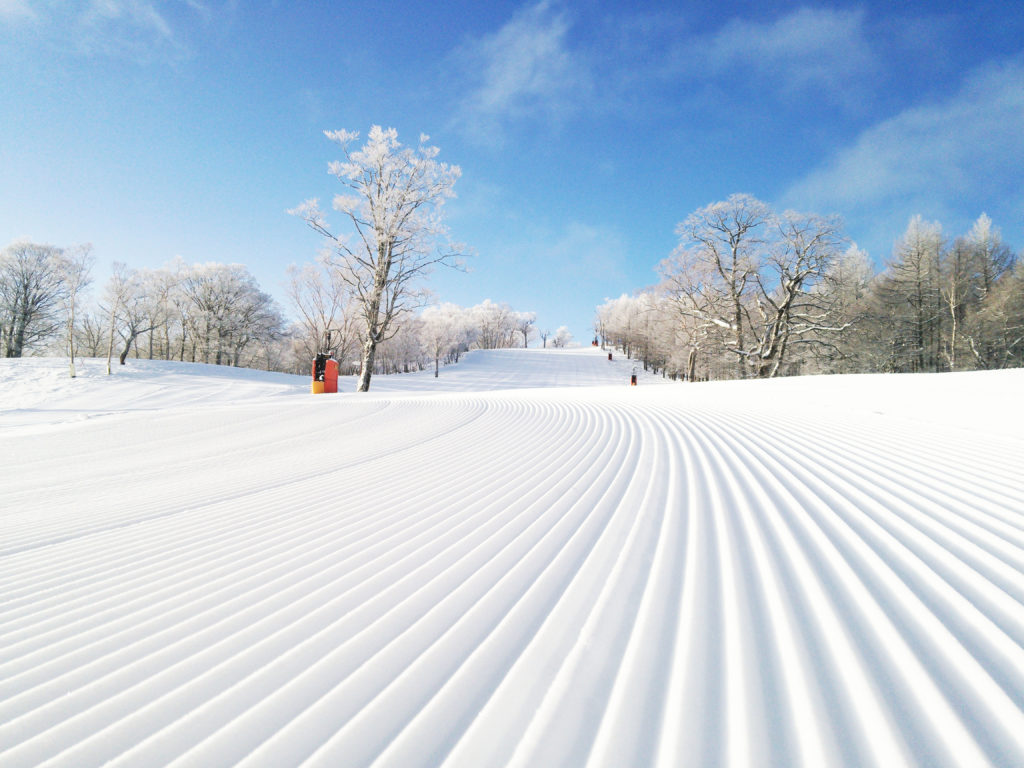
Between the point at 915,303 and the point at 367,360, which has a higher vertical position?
the point at 915,303

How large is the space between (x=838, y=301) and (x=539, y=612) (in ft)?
64.6

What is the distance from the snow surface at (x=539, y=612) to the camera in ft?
3.16

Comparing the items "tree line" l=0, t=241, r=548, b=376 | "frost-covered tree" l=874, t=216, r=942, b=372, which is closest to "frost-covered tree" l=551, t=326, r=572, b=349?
"tree line" l=0, t=241, r=548, b=376

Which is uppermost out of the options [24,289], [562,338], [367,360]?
[562,338]

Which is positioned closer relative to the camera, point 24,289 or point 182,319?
point 24,289

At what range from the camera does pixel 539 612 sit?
1.47 meters

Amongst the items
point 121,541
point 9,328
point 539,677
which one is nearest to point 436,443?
point 121,541

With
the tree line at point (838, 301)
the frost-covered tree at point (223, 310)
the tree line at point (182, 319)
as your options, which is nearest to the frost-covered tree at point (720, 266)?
the tree line at point (838, 301)

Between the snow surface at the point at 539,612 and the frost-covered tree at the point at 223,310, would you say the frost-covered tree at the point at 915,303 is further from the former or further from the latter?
the frost-covered tree at the point at 223,310

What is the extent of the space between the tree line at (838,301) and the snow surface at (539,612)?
1301 cm

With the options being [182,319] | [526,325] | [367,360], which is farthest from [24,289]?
[526,325]

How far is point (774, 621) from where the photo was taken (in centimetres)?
133

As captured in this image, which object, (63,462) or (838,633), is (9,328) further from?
(838,633)

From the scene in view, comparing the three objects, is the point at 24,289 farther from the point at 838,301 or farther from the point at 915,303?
Result: the point at 915,303
